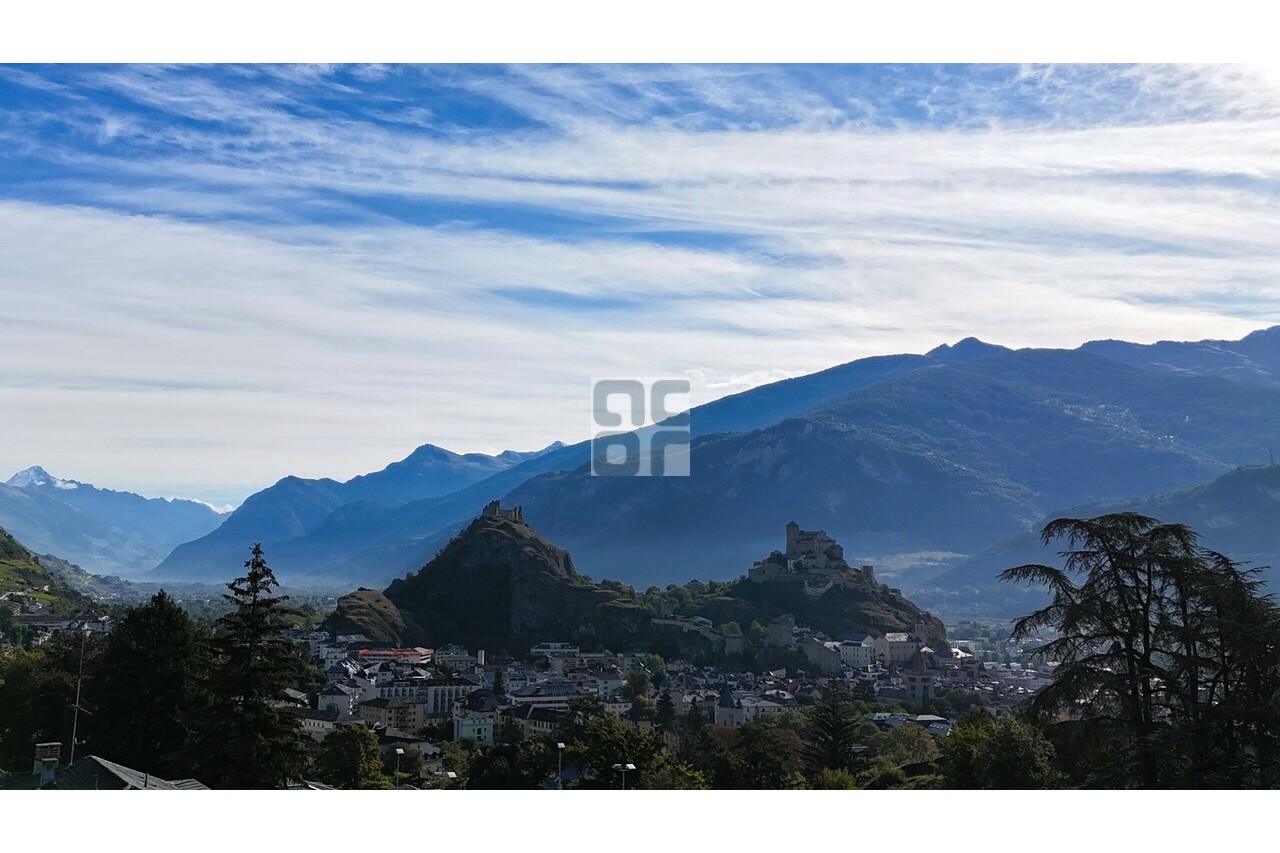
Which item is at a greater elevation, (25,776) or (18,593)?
(18,593)

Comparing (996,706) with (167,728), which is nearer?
(167,728)

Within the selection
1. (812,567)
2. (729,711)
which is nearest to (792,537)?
(812,567)

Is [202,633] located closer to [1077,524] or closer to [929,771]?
[929,771]

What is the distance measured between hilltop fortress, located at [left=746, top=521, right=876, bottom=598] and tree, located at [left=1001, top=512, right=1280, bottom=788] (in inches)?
3217

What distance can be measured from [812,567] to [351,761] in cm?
7311

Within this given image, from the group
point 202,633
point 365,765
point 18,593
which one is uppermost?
point 18,593

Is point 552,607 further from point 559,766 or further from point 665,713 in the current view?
point 559,766

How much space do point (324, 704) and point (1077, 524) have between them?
4681 cm

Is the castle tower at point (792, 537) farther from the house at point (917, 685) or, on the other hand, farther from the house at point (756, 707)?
the house at point (756, 707)

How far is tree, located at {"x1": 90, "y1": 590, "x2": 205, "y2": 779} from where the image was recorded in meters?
21.8

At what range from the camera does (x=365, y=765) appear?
32.8 meters
